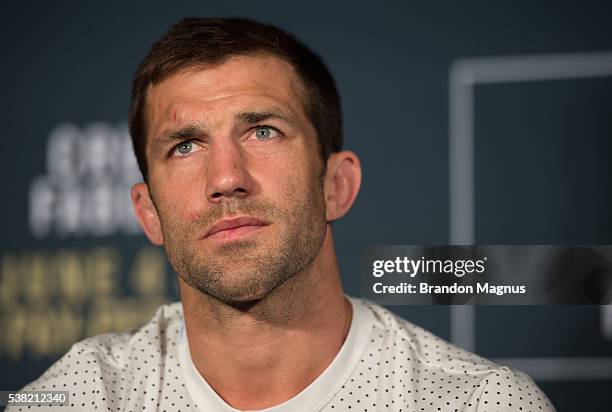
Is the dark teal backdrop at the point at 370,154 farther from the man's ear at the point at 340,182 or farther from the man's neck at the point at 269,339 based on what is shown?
the man's neck at the point at 269,339

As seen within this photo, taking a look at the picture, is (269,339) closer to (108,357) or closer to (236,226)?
(236,226)

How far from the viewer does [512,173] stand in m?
1.97

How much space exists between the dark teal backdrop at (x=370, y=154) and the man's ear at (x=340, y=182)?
0.45 meters

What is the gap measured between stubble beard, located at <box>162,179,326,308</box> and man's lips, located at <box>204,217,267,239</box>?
0.4 inches

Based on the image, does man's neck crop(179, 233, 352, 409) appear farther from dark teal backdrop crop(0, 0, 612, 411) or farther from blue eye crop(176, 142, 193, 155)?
dark teal backdrop crop(0, 0, 612, 411)

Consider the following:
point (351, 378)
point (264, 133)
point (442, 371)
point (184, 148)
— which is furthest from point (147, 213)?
point (442, 371)

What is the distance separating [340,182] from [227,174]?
12.8 inches

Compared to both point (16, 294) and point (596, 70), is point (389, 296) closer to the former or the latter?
point (596, 70)

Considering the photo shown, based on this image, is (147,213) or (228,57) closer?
(228,57)

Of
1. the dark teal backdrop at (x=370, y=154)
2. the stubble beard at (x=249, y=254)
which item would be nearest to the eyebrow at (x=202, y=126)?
the stubble beard at (x=249, y=254)

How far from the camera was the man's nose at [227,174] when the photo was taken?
1.34 meters

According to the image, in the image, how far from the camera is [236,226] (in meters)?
1.37

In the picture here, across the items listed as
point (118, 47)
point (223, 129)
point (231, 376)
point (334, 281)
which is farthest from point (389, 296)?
point (118, 47)

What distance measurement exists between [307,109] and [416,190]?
0.60 m
